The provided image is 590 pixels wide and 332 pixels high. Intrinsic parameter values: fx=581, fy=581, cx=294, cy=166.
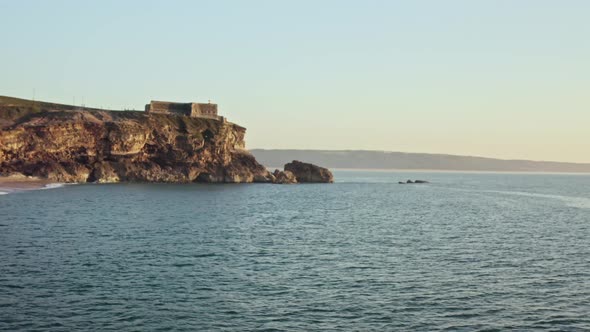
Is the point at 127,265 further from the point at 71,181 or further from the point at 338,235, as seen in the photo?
the point at 71,181

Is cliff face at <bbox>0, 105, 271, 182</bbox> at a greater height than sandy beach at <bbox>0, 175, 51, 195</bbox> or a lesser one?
greater

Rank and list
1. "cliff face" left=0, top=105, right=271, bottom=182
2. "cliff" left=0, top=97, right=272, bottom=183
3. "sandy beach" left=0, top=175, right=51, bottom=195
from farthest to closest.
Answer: "cliff" left=0, top=97, right=272, bottom=183 → "cliff face" left=0, top=105, right=271, bottom=182 → "sandy beach" left=0, top=175, right=51, bottom=195

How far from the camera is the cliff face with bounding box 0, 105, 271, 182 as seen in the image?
16350 cm

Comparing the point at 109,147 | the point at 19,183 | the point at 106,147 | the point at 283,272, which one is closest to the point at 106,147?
the point at 106,147

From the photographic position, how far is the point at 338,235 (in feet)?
244

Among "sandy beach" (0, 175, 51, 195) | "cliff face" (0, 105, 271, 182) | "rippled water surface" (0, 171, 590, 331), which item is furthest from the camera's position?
"cliff face" (0, 105, 271, 182)

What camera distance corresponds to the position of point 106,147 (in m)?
176

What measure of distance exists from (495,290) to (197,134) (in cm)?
16112

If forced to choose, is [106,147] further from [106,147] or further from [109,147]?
[109,147]

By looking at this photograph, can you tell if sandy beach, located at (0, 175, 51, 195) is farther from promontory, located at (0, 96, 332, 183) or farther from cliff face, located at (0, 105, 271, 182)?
cliff face, located at (0, 105, 271, 182)

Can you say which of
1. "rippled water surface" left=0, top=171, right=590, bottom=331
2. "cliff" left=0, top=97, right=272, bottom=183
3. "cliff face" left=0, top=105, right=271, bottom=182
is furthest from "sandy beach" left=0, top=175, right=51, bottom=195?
"rippled water surface" left=0, top=171, right=590, bottom=331

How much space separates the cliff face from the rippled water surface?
242 ft

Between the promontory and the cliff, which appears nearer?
the promontory

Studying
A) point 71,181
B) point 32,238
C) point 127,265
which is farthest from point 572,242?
point 71,181
